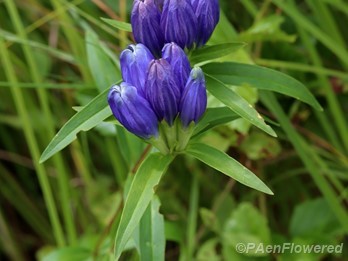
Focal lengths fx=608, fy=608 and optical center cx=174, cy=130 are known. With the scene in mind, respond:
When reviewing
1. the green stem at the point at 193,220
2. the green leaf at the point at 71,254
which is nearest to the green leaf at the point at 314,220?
the green stem at the point at 193,220

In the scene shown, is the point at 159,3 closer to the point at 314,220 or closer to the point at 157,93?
the point at 157,93

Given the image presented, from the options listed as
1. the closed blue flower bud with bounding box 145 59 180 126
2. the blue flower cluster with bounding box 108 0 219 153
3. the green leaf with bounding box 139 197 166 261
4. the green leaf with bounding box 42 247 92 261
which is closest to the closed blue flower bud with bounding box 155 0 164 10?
the blue flower cluster with bounding box 108 0 219 153

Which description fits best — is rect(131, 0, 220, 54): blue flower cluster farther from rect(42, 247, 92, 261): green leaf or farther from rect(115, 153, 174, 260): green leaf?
rect(42, 247, 92, 261): green leaf

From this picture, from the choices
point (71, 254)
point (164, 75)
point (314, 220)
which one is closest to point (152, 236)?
point (164, 75)

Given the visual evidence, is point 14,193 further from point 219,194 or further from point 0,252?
point 219,194

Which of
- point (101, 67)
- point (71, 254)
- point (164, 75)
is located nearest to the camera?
point (164, 75)
